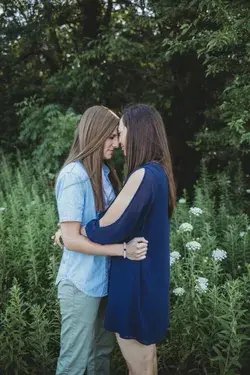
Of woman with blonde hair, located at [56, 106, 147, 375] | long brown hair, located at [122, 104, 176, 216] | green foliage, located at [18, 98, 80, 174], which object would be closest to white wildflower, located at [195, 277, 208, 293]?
woman with blonde hair, located at [56, 106, 147, 375]

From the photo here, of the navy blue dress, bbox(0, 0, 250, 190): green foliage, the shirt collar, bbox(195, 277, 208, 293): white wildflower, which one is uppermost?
bbox(0, 0, 250, 190): green foliage

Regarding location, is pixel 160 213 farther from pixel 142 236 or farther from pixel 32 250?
pixel 32 250

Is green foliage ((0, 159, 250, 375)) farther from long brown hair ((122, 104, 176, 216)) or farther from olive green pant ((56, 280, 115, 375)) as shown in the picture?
long brown hair ((122, 104, 176, 216))

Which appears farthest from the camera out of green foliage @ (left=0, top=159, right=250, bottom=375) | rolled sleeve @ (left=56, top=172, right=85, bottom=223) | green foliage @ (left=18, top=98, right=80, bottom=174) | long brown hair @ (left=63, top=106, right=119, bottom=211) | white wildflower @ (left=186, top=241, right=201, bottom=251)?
green foliage @ (left=18, top=98, right=80, bottom=174)

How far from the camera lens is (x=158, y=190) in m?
2.20

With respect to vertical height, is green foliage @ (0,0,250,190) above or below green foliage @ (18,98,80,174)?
above

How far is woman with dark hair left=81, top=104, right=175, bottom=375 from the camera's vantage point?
2.17 metres

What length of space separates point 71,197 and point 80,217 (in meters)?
0.11

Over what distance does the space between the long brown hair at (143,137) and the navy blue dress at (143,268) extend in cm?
6

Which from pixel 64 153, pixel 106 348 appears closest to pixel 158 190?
pixel 106 348

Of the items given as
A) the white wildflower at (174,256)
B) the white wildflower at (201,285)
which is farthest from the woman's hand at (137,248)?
the white wildflower at (174,256)

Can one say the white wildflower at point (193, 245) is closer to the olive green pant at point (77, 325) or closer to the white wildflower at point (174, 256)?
the white wildflower at point (174, 256)

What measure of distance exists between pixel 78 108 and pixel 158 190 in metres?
6.64

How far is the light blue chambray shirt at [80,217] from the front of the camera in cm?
233
